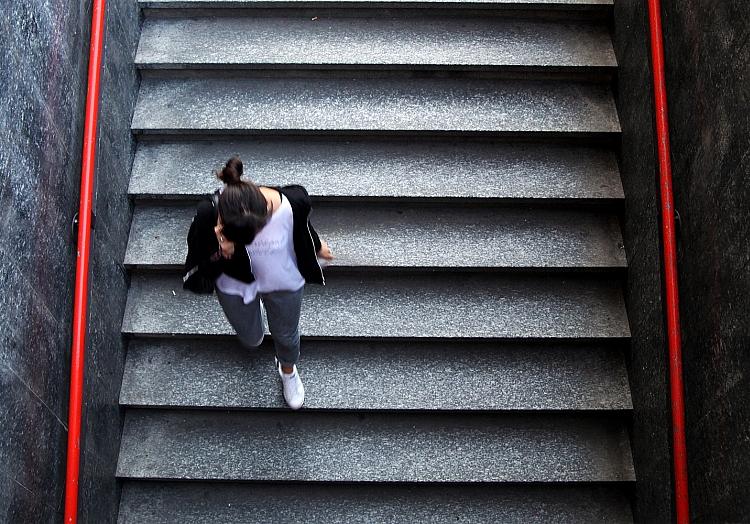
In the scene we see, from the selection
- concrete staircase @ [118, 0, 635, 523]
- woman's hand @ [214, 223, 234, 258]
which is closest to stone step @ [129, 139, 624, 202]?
concrete staircase @ [118, 0, 635, 523]

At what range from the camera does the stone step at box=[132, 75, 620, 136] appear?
5.09 metres

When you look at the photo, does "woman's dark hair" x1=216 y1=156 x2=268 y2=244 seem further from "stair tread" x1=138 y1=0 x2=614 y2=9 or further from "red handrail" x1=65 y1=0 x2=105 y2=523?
"stair tread" x1=138 y1=0 x2=614 y2=9

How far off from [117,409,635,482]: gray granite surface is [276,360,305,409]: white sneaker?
204 mm

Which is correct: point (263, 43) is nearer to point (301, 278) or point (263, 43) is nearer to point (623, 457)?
point (301, 278)

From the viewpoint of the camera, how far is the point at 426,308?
495cm

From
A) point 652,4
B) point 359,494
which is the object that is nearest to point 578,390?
point 359,494

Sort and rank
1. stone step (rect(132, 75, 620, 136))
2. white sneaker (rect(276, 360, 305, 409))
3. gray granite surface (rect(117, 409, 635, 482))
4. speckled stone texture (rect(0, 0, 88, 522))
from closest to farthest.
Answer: speckled stone texture (rect(0, 0, 88, 522))
white sneaker (rect(276, 360, 305, 409))
gray granite surface (rect(117, 409, 635, 482))
stone step (rect(132, 75, 620, 136))

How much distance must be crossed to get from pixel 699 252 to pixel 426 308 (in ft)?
5.45

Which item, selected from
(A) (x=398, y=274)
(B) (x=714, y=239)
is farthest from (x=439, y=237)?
(B) (x=714, y=239)

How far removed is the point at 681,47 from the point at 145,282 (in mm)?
3471

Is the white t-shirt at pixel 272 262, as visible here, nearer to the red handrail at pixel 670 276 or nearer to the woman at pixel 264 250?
the woman at pixel 264 250

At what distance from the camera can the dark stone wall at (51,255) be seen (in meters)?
3.58

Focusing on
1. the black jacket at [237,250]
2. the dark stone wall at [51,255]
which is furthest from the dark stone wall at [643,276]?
the dark stone wall at [51,255]

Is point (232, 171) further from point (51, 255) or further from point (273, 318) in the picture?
point (51, 255)
